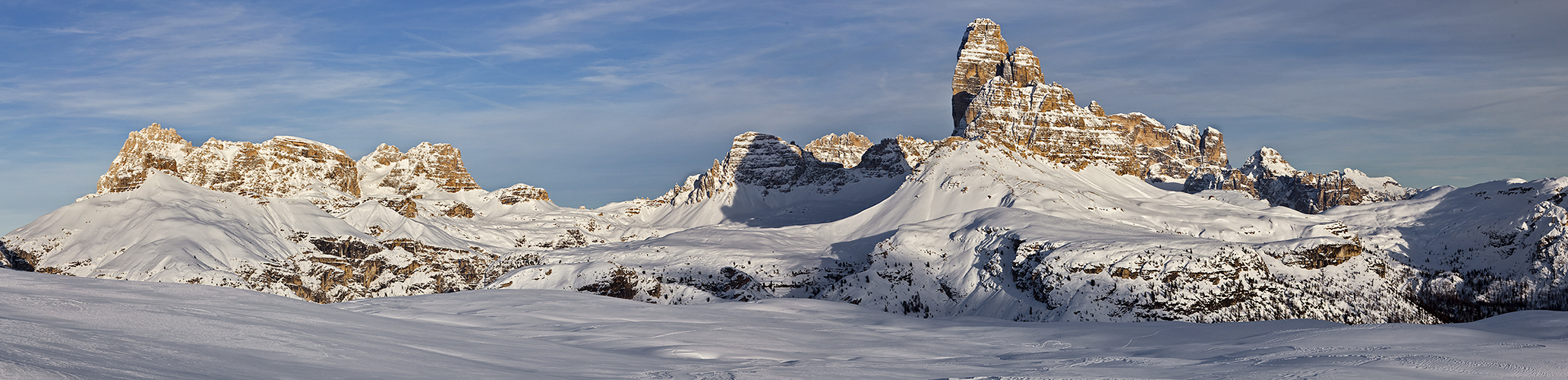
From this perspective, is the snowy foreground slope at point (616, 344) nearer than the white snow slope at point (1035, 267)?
Yes

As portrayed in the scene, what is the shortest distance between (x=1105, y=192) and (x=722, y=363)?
173873 mm

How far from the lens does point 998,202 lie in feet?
510

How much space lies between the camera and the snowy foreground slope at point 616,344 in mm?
12547

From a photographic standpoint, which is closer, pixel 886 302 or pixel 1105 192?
pixel 886 302

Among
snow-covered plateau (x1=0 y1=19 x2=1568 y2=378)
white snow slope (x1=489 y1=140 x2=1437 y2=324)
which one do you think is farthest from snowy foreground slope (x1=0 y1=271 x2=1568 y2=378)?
white snow slope (x1=489 y1=140 x2=1437 y2=324)

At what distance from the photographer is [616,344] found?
21125 millimetres

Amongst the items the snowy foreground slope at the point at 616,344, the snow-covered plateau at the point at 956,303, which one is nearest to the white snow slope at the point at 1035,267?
the snow-covered plateau at the point at 956,303

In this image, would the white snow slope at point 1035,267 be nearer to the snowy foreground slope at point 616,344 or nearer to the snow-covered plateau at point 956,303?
the snow-covered plateau at point 956,303

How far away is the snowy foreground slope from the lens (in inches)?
494

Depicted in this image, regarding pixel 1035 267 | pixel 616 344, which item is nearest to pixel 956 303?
pixel 1035 267

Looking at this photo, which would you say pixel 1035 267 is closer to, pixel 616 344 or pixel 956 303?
pixel 956 303

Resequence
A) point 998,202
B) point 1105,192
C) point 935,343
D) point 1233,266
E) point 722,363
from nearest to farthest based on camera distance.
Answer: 1. point 722,363
2. point 935,343
3. point 1233,266
4. point 998,202
5. point 1105,192

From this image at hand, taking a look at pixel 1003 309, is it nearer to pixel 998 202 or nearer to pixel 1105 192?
pixel 998 202

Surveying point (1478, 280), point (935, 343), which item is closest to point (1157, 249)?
point (1478, 280)
